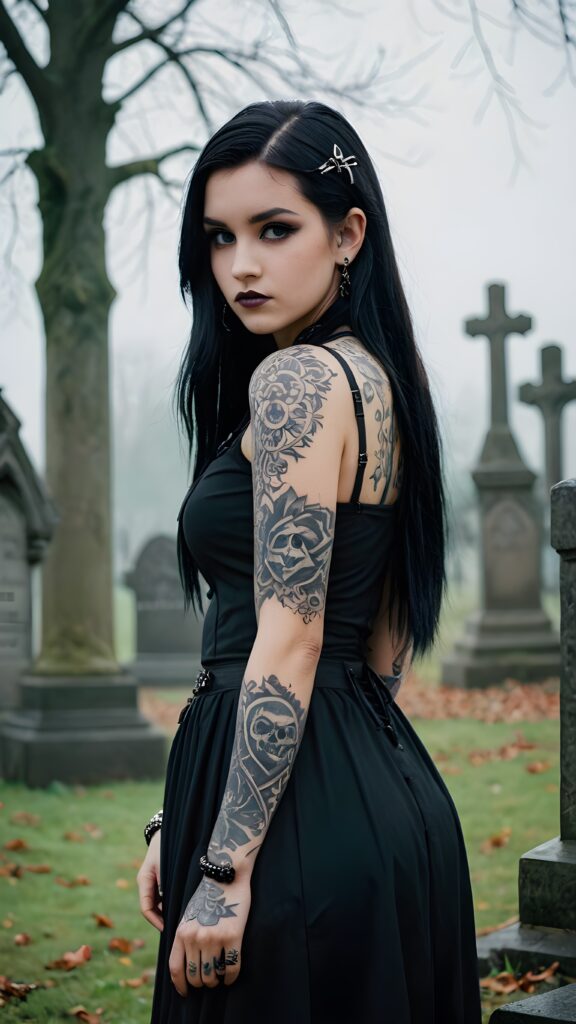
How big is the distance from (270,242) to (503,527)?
1189 centimetres

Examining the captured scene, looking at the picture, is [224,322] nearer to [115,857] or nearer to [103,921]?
[103,921]

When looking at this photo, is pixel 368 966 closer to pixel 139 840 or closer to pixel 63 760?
pixel 139 840

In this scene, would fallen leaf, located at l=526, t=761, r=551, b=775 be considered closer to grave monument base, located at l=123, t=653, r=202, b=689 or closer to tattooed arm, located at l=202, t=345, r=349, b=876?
grave monument base, located at l=123, t=653, r=202, b=689

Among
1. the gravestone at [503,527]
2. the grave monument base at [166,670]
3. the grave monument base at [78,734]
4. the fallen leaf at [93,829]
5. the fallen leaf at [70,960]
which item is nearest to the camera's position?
the fallen leaf at [70,960]

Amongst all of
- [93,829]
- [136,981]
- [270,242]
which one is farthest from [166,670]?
[270,242]

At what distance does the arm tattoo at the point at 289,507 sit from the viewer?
6.47 feet

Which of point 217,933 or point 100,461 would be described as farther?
point 100,461

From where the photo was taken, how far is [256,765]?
1.92 m

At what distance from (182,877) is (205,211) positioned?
1.23 m

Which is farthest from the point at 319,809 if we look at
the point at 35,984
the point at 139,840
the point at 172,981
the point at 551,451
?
the point at 551,451

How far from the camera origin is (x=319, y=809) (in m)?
1.98

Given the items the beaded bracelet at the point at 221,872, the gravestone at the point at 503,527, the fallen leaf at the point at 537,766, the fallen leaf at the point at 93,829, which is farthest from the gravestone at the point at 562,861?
the gravestone at the point at 503,527

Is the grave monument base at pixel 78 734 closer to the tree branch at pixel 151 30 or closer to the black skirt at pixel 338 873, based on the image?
the tree branch at pixel 151 30

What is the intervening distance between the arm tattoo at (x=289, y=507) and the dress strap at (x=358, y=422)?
0.17ft
